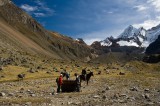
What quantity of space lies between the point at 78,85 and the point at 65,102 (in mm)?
12074

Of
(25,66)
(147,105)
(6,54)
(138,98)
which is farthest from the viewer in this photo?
(6,54)

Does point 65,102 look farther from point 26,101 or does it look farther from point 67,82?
point 67,82

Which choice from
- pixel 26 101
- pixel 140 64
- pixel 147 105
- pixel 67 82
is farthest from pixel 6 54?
pixel 147 105

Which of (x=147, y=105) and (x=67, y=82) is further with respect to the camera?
(x=67, y=82)

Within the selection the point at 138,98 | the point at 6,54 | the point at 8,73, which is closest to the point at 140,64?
the point at 6,54

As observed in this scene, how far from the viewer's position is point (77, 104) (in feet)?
102

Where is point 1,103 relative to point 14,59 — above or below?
below

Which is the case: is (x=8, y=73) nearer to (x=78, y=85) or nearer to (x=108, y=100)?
(x=78, y=85)

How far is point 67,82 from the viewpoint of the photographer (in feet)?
149

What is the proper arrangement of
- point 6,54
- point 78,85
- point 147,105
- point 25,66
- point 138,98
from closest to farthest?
1. point 147,105
2. point 138,98
3. point 78,85
4. point 25,66
5. point 6,54

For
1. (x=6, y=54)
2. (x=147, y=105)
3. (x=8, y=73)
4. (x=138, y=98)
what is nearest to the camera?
(x=147, y=105)

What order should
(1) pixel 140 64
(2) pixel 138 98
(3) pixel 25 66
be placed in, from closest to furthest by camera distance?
(2) pixel 138 98
(3) pixel 25 66
(1) pixel 140 64

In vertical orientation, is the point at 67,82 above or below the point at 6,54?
below

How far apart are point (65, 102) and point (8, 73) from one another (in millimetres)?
49308
